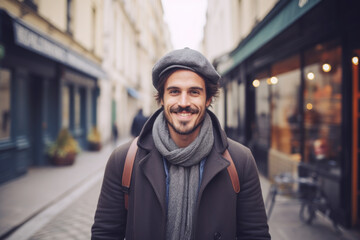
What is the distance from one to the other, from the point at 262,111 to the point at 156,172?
789 centimetres

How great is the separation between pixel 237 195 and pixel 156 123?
2.23 feet

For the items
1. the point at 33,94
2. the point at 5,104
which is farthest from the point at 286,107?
the point at 33,94

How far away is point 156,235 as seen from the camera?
1.55 meters

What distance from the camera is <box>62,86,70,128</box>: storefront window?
465 inches

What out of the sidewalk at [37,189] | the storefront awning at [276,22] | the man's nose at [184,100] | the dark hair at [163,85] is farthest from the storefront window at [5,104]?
the man's nose at [184,100]

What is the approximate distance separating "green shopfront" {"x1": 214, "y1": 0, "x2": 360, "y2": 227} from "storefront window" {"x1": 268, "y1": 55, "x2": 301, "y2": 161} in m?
0.02

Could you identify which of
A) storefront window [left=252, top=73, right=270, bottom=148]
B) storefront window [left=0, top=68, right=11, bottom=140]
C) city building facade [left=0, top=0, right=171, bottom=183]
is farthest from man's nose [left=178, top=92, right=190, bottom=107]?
storefront window [left=0, top=68, right=11, bottom=140]

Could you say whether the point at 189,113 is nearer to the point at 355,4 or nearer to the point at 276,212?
the point at 355,4

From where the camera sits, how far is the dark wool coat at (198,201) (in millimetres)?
1564

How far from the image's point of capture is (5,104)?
765 centimetres

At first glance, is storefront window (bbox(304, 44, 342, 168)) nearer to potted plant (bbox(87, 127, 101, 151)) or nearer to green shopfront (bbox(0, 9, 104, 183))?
green shopfront (bbox(0, 9, 104, 183))

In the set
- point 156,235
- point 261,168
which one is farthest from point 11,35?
point 261,168

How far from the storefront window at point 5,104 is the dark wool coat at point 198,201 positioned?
23.6 feet

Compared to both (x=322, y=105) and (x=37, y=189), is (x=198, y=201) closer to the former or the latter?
(x=322, y=105)
